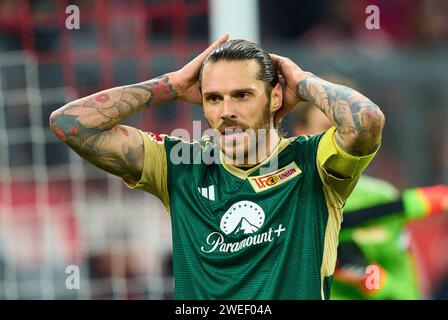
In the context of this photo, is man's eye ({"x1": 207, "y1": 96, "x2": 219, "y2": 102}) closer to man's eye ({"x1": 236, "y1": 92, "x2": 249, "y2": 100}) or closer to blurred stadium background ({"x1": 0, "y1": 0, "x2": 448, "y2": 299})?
man's eye ({"x1": 236, "y1": 92, "x2": 249, "y2": 100})

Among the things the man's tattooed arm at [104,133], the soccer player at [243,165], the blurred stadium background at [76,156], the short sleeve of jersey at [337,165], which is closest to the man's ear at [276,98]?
the soccer player at [243,165]

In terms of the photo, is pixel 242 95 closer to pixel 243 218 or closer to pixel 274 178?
pixel 274 178

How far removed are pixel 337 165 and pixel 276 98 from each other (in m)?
0.39

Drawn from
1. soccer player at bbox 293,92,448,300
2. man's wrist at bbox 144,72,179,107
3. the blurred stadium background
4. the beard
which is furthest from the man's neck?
the blurred stadium background

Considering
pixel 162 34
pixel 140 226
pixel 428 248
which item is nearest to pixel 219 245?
pixel 140 226

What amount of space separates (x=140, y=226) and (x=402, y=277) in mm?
2052

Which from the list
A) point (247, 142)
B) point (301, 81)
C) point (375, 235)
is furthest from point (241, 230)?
point (375, 235)

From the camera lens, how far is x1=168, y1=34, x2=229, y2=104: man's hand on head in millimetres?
3420

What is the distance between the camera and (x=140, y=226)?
6367 millimetres

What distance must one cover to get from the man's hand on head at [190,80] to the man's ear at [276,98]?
0.27 metres

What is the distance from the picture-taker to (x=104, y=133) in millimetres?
3354

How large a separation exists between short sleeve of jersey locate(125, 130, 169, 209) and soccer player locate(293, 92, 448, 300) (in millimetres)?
1651

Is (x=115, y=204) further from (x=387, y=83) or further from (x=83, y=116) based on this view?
(x=83, y=116)

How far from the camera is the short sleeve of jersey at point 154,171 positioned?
3334 millimetres
